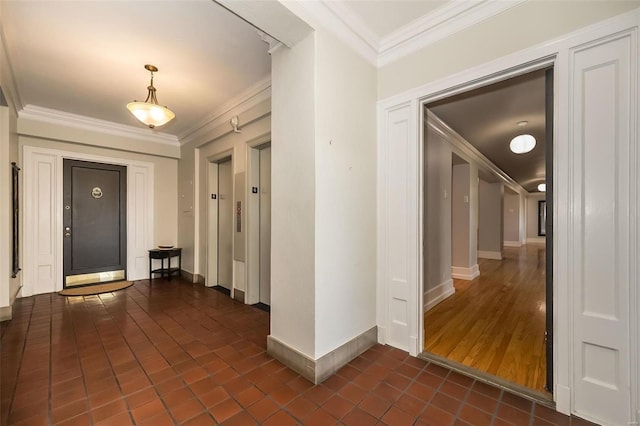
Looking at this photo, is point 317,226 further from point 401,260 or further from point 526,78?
point 526,78

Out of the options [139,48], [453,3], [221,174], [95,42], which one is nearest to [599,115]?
[453,3]

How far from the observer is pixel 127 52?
9.12 feet

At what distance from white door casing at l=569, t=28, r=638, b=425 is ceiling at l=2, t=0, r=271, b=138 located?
2722mm

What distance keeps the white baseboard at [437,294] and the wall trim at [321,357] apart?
1.59 metres

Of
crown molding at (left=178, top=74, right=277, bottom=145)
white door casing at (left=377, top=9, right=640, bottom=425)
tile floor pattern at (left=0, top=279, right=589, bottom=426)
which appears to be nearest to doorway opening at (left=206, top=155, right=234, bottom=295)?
crown molding at (left=178, top=74, right=277, bottom=145)

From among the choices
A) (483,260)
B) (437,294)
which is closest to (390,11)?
(437,294)

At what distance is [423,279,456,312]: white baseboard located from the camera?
12.3 feet

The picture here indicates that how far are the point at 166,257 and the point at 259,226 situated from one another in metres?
2.74

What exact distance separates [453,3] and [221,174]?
4.22m

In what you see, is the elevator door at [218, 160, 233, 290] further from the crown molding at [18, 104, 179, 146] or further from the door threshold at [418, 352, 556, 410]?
the door threshold at [418, 352, 556, 410]

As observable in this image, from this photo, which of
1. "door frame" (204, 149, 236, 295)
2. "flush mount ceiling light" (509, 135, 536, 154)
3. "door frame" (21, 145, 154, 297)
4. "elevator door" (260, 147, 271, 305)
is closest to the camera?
"elevator door" (260, 147, 271, 305)

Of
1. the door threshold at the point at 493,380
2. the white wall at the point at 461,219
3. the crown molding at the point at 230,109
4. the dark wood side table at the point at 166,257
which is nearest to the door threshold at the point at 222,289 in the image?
Result: the dark wood side table at the point at 166,257

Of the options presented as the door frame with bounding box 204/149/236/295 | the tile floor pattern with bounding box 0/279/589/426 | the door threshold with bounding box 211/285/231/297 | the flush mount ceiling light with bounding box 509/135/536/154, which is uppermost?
the flush mount ceiling light with bounding box 509/135/536/154

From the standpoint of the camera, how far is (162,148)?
17.8ft
